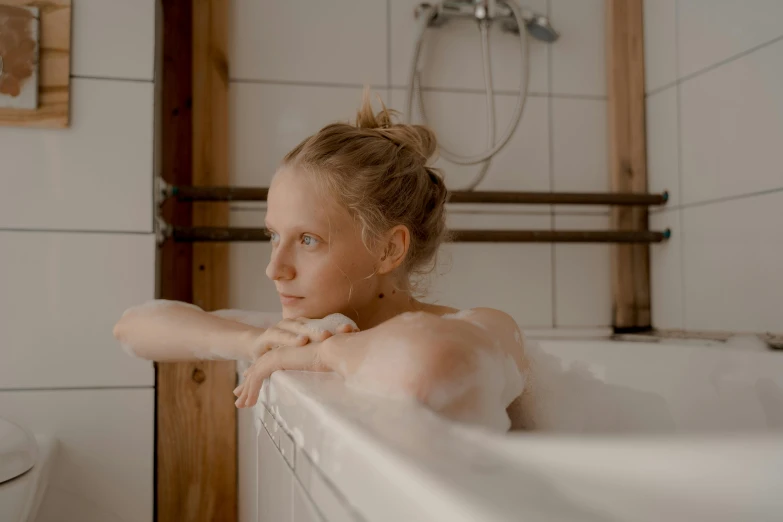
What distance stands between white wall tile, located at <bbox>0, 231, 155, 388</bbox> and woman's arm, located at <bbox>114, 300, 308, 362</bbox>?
0.31 feet

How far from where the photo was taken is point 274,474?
0.84m

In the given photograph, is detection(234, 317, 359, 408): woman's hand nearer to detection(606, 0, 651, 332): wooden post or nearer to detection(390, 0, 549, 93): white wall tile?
detection(390, 0, 549, 93): white wall tile

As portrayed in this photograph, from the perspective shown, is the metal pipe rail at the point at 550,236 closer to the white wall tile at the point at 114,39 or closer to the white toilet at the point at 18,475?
the white wall tile at the point at 114,39

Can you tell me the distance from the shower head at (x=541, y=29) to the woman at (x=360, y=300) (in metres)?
0.79

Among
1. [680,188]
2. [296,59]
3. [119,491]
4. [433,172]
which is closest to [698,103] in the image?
[680,188]

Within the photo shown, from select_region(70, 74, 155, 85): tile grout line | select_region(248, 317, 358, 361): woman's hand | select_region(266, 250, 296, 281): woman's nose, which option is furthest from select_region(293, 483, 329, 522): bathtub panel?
select_region(70, 74, 155, 85): tile grout line

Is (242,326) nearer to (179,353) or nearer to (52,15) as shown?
(179,353)

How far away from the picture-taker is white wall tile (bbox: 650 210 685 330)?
69.6 inches

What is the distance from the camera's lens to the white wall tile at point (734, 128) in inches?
57.0

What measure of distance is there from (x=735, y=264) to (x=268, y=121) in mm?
1180

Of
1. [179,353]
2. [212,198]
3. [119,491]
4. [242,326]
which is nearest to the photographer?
[242,326]

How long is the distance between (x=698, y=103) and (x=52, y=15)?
1502 millimetres

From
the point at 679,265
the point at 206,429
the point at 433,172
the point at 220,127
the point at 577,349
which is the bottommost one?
the point at 206,429

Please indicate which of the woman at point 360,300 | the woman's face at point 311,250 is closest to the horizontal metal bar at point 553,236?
the woman at point 360,300
